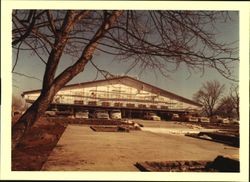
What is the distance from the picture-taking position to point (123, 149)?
4617mm

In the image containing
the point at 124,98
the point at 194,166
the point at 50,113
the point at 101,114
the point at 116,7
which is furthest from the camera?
the point at 101,114

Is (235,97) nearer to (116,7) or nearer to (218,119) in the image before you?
(218,119)

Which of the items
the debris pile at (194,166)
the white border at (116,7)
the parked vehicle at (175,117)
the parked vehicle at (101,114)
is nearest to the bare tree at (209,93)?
the white border at (116,7)

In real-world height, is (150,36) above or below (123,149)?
above

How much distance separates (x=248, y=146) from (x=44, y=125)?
9.09 ft

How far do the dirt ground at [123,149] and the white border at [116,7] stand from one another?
107mm

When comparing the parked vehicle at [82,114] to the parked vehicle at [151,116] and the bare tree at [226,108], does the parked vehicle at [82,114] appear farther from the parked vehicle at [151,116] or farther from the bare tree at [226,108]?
the bare tree at [226,108]

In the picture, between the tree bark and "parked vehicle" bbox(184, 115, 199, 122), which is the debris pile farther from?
the tree bark

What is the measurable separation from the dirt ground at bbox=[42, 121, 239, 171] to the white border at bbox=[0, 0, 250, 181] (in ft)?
0.35

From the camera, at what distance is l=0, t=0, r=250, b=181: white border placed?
4023 mm

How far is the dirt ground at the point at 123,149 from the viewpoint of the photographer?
4263mm

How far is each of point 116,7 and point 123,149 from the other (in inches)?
75.8

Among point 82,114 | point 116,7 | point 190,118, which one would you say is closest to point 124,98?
point 82,114

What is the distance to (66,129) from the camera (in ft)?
16.3
